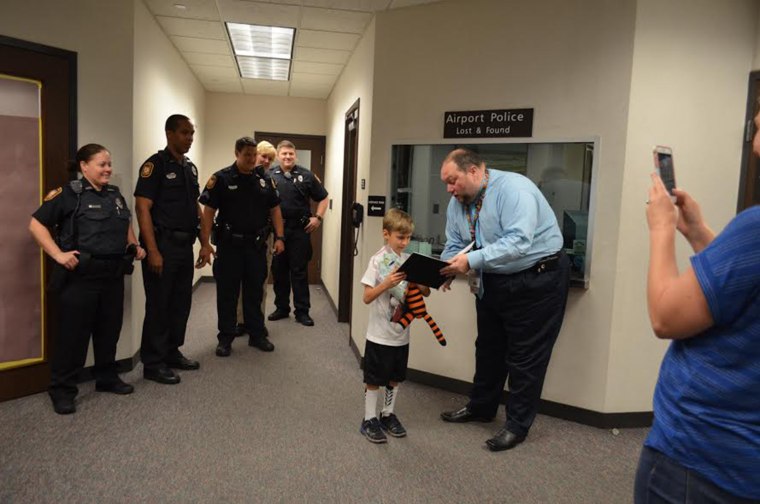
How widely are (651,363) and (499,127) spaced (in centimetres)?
158

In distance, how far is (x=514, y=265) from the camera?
2.51 metres

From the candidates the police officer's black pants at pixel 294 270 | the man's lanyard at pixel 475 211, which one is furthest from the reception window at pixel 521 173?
the police officer's black pants at pixel 294 270

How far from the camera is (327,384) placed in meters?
3.42

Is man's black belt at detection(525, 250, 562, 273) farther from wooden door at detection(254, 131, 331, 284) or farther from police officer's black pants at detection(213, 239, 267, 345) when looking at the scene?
wooden door at detection(254, 131, 331, 284)

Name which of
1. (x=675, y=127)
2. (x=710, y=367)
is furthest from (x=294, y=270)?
(x=710, y=367)

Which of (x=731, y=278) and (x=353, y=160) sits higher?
(x=353, y=160)

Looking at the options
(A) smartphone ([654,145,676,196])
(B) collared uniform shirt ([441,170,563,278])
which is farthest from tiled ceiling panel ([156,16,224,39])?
(A) smartphone ([654,145,676,196])

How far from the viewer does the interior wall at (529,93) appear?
2.84 meters

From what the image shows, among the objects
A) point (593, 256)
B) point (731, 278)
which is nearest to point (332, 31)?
point (593, 256)

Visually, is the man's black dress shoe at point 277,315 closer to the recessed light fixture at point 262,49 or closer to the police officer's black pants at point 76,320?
the police officer's black pants at point 76,320

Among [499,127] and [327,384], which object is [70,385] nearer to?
[327,384]

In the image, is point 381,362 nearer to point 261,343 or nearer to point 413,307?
point 413,307

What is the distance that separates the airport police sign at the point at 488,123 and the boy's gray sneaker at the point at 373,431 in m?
1.76

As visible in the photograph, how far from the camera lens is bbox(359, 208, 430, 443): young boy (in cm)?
253
